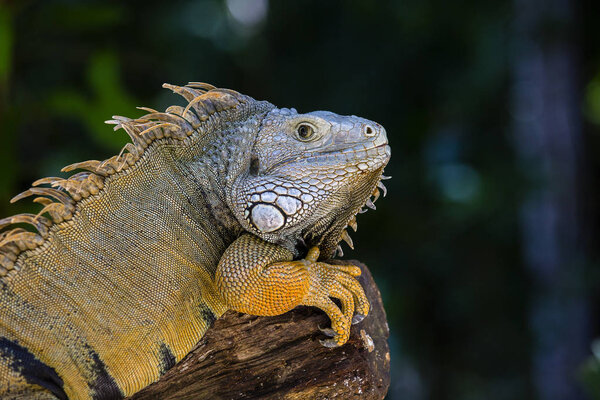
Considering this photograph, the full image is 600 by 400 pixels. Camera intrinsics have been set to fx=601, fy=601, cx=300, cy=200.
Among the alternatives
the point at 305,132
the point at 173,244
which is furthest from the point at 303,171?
the point at 173,244

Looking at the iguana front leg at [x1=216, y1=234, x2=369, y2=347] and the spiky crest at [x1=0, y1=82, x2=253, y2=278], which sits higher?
the spiky crest at [x1=0, y1=82, x2=253, y2=278]

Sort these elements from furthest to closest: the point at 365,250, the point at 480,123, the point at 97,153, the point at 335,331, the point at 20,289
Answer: the point at 480,123
the point at 365,250
the point at 97,153
the point at 335,331
the point at 20,289

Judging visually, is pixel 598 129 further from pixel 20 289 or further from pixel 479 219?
pixel 20 289

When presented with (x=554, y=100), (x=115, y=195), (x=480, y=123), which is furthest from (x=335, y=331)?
(x=480, y=123)

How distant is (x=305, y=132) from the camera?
257 cm

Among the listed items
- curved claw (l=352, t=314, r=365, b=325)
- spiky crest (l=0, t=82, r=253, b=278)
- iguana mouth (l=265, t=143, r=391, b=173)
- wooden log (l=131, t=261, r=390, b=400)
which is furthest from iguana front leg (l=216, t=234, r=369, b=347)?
spiky crest (l=0, t=82, r=253, b=278)

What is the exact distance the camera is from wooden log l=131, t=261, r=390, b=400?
263cm

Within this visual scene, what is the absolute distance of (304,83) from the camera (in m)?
7.36

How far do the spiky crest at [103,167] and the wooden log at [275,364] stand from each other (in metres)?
0.80

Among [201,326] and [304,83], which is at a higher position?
[304,83]

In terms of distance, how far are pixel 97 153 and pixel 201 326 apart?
4.47m

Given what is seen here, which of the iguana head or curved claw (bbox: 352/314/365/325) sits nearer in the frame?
the iguana head

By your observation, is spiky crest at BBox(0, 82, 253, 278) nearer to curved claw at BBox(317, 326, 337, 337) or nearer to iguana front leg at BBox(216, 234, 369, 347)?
iguana front leg at BBox(216, 234, 369, 347)

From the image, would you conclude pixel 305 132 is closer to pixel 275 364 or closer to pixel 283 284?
pixel 283 284
